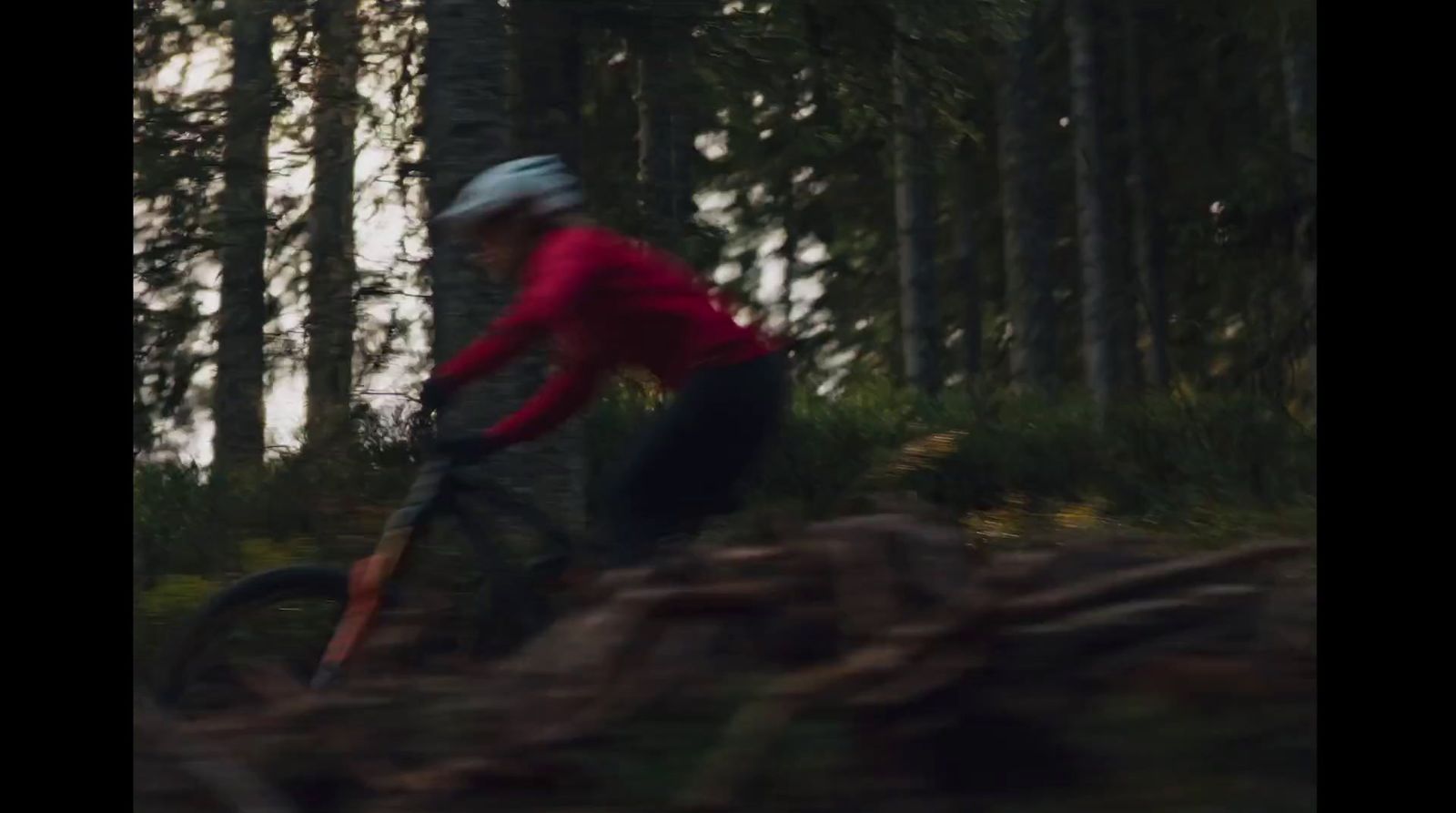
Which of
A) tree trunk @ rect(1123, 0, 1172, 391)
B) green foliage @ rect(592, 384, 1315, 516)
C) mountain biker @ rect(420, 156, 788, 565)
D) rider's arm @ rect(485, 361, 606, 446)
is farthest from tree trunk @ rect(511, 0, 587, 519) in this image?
tree trunk @ rect(1123, 0, 1172, 391)

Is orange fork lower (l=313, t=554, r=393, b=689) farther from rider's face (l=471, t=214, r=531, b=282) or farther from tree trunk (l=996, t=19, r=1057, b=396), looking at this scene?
tree trunk (l=996, t=19, r=1057, b=396)

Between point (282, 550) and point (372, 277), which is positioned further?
point (372, 277)

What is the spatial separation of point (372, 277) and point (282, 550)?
193cm

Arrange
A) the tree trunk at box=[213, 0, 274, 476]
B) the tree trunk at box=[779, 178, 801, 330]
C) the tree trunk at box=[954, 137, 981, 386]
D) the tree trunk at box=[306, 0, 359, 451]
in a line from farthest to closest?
the tree trunk at box=[779, 178, 801, 330] → the tree trunk at box=[954, 137, 981, 386] → the tree trunk at box=[213, 0, 274, 476] → the tree trunk at box=[306, 0, 359, 451]

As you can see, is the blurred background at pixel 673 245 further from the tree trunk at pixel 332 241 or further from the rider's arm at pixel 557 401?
the rider's arm at pixel 557 401

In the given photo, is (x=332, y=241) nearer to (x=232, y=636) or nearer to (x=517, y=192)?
(x=232, y=636)

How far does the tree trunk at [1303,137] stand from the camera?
1753 cm

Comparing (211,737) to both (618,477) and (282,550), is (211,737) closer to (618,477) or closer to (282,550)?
(618,477)

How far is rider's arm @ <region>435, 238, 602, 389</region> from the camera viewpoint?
566 centimetres

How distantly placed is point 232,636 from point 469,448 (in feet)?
3.40

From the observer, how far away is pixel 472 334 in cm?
963

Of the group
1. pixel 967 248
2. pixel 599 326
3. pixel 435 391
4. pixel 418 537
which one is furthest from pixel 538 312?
pixel 967 248

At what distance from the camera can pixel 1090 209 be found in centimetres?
2100

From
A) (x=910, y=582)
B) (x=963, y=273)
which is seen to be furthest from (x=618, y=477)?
(x=963, y=273)
